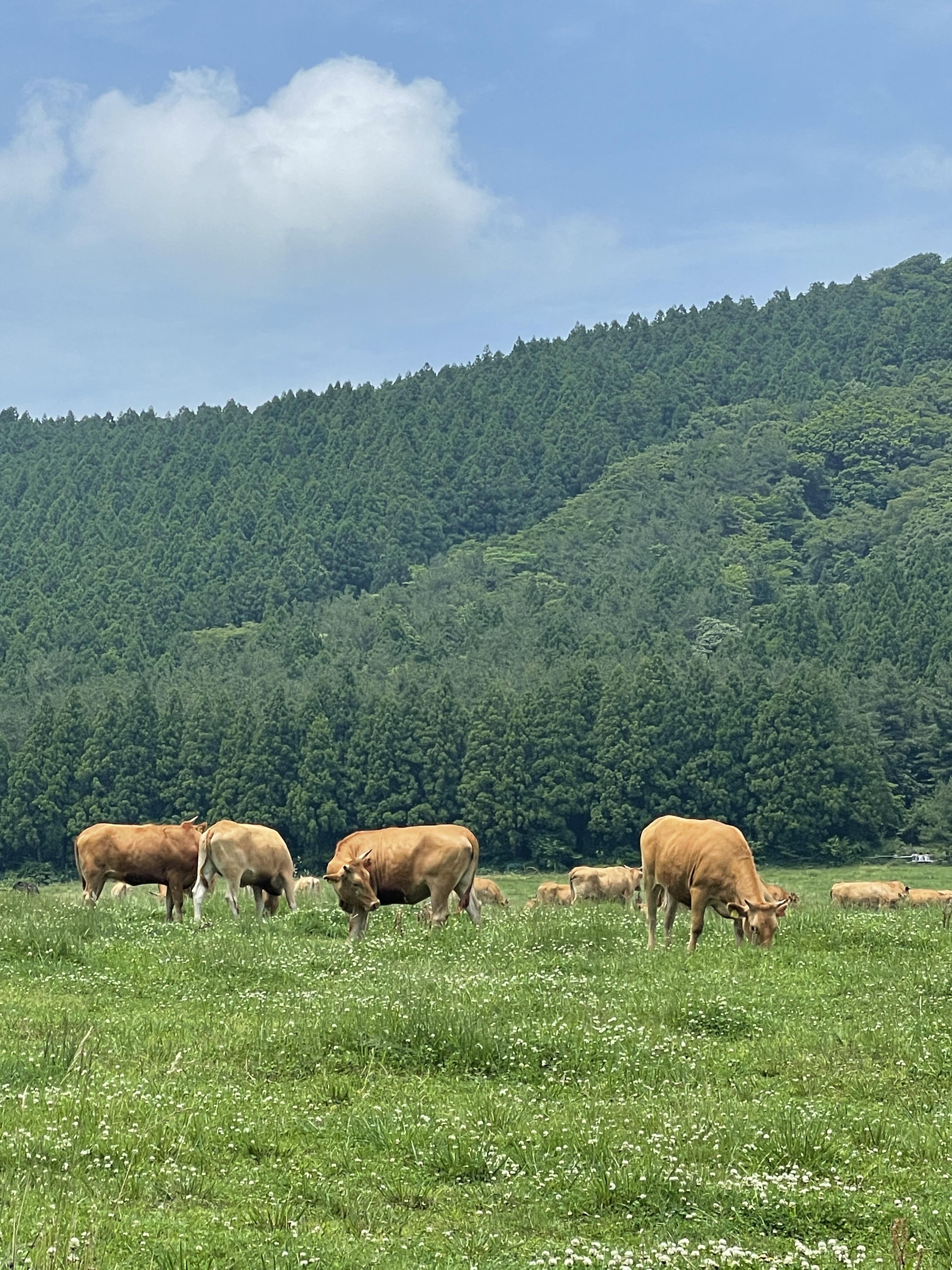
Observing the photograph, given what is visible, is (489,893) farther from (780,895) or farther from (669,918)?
(669,918)

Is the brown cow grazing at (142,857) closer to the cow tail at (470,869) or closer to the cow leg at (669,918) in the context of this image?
the cow tail at (470,869)

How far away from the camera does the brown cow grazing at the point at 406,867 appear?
21469mm

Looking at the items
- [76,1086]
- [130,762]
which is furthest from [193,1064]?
[130,762]

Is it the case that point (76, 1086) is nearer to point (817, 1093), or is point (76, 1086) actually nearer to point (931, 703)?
point (817, 1093)

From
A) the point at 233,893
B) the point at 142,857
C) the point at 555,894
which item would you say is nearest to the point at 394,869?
the point at 233,893

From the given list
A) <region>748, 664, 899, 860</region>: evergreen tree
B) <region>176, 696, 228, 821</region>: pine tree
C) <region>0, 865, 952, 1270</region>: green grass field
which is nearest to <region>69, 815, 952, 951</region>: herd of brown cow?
<region>0, 865, 952, 1270</region>: green grass field

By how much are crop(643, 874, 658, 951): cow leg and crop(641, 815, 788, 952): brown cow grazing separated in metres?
0.01

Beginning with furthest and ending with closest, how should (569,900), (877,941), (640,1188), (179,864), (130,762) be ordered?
(130,762) → (569,900) → (179,864) → (877,941) → (640,1188)

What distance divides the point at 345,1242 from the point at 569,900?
128 feet

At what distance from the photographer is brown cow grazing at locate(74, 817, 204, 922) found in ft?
82.2

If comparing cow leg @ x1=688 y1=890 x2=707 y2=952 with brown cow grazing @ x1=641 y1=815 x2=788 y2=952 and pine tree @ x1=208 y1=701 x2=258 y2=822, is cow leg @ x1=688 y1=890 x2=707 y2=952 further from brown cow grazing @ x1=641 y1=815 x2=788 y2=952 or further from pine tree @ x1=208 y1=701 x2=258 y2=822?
pine tree @ x1=208 y1=701 x2=258 y2=822

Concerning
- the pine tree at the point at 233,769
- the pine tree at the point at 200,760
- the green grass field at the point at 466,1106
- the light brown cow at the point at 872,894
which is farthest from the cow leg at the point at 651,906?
the pine tree at the point at 200,760

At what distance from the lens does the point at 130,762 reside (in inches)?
4670

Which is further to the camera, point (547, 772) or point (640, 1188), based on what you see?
point (547, 772)
